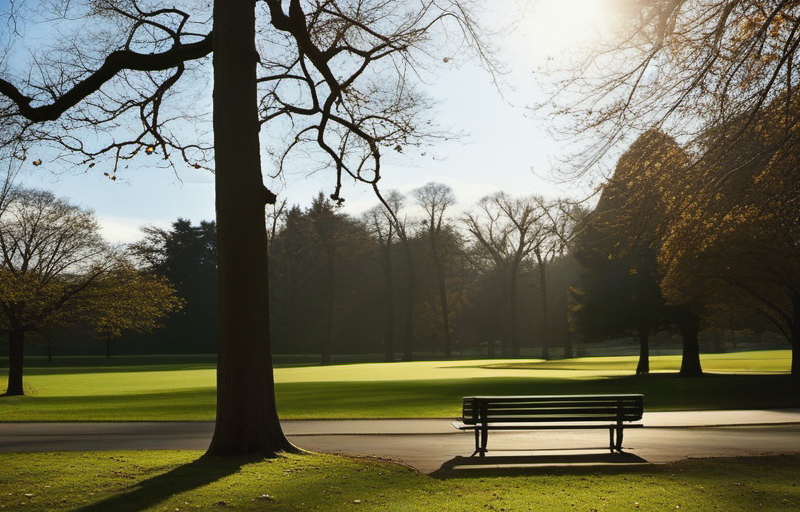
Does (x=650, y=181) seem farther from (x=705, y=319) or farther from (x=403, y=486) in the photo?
(x=705, y=319)

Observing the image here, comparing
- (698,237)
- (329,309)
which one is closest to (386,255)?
(329,309)

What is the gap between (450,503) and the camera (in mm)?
8094

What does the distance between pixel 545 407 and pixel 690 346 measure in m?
28.7

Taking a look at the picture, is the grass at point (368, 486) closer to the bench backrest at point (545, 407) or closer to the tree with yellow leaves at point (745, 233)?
the bench backrest at point (545, 407)

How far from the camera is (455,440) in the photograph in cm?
1416

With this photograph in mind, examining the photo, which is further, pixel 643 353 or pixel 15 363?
pixel 643 353

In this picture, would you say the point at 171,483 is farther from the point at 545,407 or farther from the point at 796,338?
A: the point at 796,338

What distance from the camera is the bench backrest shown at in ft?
38.7

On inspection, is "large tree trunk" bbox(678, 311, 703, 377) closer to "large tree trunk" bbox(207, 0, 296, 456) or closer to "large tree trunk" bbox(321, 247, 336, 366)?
"large tree trunk" bbox(207, 0, 296, 456)

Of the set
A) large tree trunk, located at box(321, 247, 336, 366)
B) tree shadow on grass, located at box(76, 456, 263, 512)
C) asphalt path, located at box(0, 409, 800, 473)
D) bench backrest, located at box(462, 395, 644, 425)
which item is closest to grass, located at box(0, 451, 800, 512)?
tree shadow on grass, located at box(76, 456, 263, 512)

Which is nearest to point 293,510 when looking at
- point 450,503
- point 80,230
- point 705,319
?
point 450,503

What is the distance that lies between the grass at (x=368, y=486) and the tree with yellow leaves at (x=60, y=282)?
2120 centimetres

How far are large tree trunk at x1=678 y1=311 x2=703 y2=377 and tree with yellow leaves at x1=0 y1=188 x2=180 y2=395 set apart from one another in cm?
2447

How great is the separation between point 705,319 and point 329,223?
40.7 meters
